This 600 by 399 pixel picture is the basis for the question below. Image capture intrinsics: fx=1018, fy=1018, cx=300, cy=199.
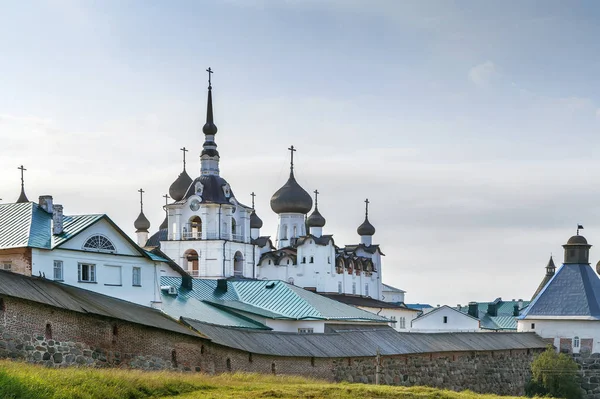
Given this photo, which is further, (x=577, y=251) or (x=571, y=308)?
(x=577, y=251)

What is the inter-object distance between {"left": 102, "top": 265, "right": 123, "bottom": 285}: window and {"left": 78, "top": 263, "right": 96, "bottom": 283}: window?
0.39 m

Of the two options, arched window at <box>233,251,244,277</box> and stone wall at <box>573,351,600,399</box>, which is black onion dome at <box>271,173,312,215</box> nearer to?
arched window at <box>233,251,244,277</box>

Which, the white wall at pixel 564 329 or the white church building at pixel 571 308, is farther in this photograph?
the white church building at pixel 571 308

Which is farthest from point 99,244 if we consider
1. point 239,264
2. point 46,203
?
point 239,264

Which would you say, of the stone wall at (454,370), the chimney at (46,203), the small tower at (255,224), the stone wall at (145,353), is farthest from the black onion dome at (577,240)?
the small tower at (255,224)

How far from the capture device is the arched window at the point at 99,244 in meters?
30.4

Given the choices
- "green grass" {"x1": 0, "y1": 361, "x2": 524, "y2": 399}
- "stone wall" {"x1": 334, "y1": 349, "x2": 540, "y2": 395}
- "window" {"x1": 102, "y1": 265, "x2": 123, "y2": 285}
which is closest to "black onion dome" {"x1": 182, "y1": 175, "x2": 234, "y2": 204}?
"stone wall" {"x1": 334, "y1": 349, "x2": 540, "y2": 395}

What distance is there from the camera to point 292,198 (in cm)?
7394

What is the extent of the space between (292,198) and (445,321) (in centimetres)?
1622

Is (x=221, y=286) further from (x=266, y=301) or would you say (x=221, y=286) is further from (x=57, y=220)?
(x=57, y=220)

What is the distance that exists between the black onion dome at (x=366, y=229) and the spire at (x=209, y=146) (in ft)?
66.6

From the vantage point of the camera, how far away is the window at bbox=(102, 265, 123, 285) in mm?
30750

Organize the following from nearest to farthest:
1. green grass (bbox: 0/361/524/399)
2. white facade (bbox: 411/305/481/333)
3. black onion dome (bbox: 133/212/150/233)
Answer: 1. green grass (bbox: 0/361/524/399)
2. white facade (bbox: 411/305/481/333)
3. black onion dome (bbox: 133/212/150/233)

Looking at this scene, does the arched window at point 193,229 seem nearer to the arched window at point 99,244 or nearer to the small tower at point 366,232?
the small tower at point 366,232
